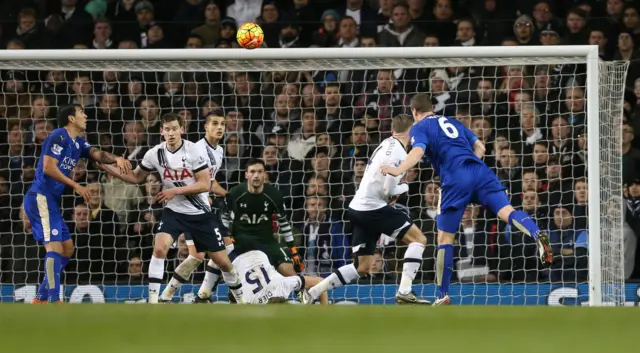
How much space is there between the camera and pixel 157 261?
10.5m

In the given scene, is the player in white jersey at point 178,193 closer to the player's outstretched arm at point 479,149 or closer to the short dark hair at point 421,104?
the short dark hair at point 421,104

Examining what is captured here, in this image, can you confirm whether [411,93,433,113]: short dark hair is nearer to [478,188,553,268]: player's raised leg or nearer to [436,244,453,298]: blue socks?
[478,188,553,268]: player's raised leg

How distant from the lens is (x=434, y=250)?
38.7 feet

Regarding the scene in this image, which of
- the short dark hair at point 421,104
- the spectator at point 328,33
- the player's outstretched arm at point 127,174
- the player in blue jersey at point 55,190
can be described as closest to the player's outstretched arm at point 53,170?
the player in blue jersey at point 55,190

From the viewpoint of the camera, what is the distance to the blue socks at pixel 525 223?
30.8ft

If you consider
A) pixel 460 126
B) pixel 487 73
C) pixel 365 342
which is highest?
pixel 487 73

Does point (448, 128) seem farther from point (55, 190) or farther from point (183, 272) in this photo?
point (55, 190)

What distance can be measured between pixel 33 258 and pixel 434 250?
13.1 feet

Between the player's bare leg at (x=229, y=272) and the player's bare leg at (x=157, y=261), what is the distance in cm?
45

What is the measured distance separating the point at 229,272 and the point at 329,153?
75.3 inches

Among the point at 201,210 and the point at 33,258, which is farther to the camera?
the point at 33,258

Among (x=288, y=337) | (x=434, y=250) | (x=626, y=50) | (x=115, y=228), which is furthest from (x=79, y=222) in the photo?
(x=288, y=337)

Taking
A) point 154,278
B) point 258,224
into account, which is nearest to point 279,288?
point 258,224

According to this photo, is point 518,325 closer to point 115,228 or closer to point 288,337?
point 288,337
